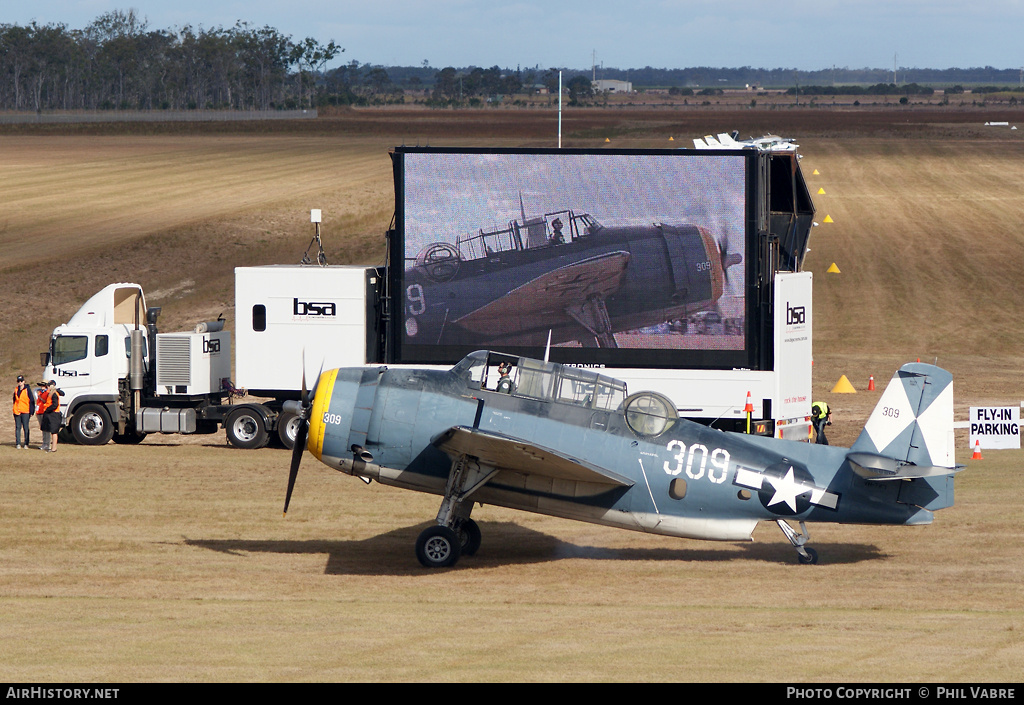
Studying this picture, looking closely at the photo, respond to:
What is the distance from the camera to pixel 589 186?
20.5m

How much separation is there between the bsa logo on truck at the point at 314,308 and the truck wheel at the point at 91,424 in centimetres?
427

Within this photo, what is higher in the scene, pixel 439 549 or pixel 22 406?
pixel 22 406

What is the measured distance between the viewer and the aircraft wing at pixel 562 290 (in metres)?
20.2

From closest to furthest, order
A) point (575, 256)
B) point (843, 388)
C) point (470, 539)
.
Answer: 1. point (470, 539)
2. point (575, 256)
3. point (843, 388)

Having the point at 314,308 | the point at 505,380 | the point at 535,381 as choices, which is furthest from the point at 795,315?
the point at 314,308

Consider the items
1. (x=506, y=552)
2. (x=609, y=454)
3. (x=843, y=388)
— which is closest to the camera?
(x=609, y=454)

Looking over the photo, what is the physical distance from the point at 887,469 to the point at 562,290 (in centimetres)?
851

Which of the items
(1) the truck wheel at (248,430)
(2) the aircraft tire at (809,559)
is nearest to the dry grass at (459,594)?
(2) the aircraft tire at (809,559)

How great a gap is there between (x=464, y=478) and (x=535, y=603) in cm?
190

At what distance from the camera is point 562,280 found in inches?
801

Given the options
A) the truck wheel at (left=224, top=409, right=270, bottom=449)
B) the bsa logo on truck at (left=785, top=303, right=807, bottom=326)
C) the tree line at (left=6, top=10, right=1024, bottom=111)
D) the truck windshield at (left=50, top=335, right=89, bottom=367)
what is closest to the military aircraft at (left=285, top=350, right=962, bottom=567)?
the bsa logo on truck at (left=785, top=303, right=807, bottom=326)

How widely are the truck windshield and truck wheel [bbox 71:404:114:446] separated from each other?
931mm

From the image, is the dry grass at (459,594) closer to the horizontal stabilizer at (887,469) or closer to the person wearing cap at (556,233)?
the horizontal stabilizer at (887,469)

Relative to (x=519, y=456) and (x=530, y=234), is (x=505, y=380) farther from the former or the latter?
(x=530, y=234)
